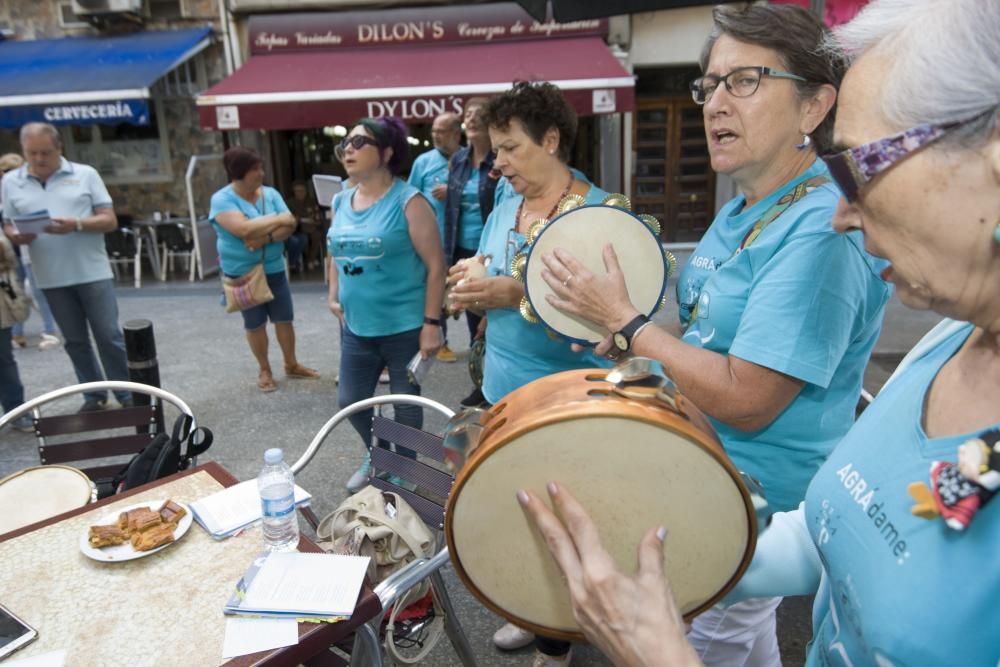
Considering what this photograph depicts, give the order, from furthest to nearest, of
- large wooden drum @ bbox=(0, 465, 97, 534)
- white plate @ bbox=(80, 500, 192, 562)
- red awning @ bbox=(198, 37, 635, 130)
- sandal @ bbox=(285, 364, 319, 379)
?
red awning @ bbox=(198, 37, 635, 130) < sandal @ bbox=(285, 364, 319, 379) < large wooden drum @ bbox=(0, 465, 97, 534) < white plate @ bbox=(80, 500, 192, 562)

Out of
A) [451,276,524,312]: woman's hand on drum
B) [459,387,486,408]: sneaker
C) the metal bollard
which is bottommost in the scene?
[459,387,486,408]: sneaker

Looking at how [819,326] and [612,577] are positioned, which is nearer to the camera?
[612,577]

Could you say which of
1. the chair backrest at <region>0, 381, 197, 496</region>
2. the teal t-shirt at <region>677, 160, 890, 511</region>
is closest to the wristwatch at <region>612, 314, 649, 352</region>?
the teal t-shirt at <region>677, 160, 890, 511</region>

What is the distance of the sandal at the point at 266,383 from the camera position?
483cm

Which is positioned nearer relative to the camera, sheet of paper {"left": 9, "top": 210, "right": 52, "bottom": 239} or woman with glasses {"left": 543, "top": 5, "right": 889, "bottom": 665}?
woman with glasses {"left": 543, "top": 5, "right": 889, "bottom": 665}

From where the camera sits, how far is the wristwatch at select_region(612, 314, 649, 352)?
4.41 ft

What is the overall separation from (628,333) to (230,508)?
1.22m

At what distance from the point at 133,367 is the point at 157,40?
8090 millimetres

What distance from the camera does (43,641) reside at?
1338 millimetres

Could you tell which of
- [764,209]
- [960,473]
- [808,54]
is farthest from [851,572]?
[808,54]

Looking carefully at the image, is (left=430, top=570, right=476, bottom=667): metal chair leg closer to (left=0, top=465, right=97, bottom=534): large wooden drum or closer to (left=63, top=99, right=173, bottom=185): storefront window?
(left=0, top=465, right=97, bottom=534): large wooden drum

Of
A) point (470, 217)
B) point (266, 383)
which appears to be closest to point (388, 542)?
point (470, 217)

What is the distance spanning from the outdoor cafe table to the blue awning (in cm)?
838

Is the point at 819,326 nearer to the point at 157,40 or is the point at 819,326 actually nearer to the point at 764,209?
the point at 764,209
